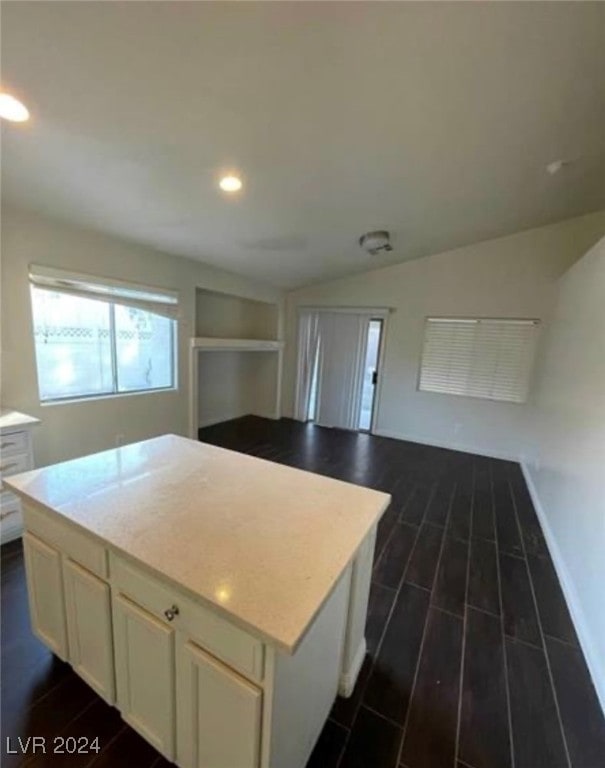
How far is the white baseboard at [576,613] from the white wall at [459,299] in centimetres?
163

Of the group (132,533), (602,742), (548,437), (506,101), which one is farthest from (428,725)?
(506,101)

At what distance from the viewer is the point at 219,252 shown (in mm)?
3727

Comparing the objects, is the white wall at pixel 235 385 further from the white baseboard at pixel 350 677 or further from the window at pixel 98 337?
the white baseboard at pixel 350 677

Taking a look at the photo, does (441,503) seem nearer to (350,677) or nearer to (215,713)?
(350,677)

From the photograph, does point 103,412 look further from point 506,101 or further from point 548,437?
point 548,437

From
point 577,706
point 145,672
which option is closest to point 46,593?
point 145,672

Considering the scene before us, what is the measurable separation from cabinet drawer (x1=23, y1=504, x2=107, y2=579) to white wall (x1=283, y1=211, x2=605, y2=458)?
4449 mm

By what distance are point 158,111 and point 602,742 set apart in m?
3.31

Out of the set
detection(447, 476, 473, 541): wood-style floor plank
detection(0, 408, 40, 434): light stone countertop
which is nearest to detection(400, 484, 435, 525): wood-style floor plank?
detection(447, 476, 473, 541): wood-style floor plank

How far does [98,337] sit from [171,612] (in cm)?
293

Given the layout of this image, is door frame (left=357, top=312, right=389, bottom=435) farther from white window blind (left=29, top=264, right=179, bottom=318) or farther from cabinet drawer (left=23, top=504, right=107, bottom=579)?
cabinet drawer (left=23, top=504, right=107, bottom=579)

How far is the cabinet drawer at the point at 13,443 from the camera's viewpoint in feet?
7.16

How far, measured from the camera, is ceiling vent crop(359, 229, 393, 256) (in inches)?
137

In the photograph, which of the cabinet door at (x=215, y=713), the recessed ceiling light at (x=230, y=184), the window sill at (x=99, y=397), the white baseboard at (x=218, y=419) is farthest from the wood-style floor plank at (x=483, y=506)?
the white baseboard at (x=218, y=419)
